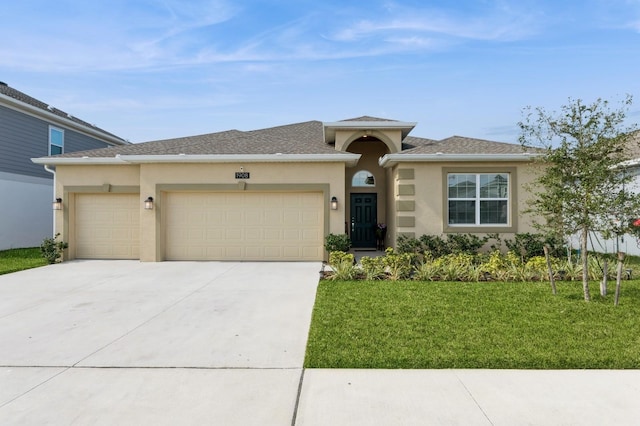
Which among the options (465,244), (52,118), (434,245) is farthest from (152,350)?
(52,118)

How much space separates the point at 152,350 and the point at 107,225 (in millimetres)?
9587

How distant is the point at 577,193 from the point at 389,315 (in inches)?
156

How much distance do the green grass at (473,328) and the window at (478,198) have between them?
12.7 ft

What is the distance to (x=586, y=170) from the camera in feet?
20.5

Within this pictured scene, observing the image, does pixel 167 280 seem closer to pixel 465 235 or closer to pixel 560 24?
pixel 465 235

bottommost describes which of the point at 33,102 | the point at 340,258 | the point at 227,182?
the point at 340,258

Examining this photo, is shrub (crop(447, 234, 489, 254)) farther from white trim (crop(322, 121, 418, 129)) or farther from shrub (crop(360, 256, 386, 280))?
white trim (crop(322, 121, 418, 129))

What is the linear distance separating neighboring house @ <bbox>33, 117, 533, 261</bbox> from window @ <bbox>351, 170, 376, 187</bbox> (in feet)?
5.10

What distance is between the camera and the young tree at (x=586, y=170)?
20.5ft

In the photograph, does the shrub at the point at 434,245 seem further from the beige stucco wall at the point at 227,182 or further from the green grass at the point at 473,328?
the green grass at the point at 473,328

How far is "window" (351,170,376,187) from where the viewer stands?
14430 mm

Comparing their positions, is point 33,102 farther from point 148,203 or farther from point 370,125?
point 370,125
